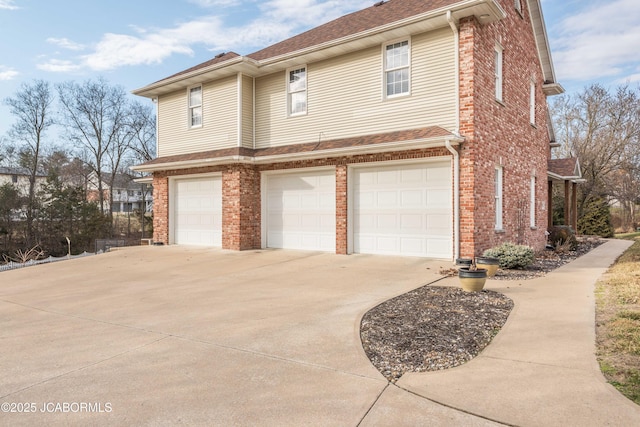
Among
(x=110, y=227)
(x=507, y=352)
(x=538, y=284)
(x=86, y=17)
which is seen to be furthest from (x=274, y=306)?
(x=110, y=227)

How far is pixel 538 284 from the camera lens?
24.1ft

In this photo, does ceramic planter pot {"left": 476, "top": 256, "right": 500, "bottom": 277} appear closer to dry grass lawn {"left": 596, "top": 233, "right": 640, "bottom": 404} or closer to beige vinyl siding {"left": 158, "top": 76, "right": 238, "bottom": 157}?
dry grass lawn {"left": 596, "top": 233, "right": 640, "bottom": 404}

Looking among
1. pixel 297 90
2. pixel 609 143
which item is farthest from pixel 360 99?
pixel 609 143

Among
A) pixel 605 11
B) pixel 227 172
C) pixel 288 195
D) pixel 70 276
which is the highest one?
pixel 605 11

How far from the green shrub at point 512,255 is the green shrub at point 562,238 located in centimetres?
675

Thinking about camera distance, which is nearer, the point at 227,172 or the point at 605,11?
the point at 227,172

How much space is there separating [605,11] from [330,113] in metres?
20.3

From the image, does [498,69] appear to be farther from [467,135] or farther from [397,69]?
[467,135]

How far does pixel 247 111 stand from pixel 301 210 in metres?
3.93

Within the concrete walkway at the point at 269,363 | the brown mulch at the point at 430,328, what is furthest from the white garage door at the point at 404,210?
the brown mulch at the point at 430,328

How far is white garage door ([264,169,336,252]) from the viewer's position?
11.8 meters

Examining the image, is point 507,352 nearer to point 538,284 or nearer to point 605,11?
point 538,284

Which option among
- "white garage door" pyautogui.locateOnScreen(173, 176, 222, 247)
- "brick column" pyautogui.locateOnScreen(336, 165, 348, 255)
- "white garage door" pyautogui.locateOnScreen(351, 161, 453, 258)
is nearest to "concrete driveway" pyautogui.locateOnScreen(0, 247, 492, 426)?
"white garage door" pyautogui.locateOnScreen(351, 161, 453, 258)

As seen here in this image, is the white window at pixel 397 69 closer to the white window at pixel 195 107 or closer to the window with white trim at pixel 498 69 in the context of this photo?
the window with white trim at pixel 498 69
